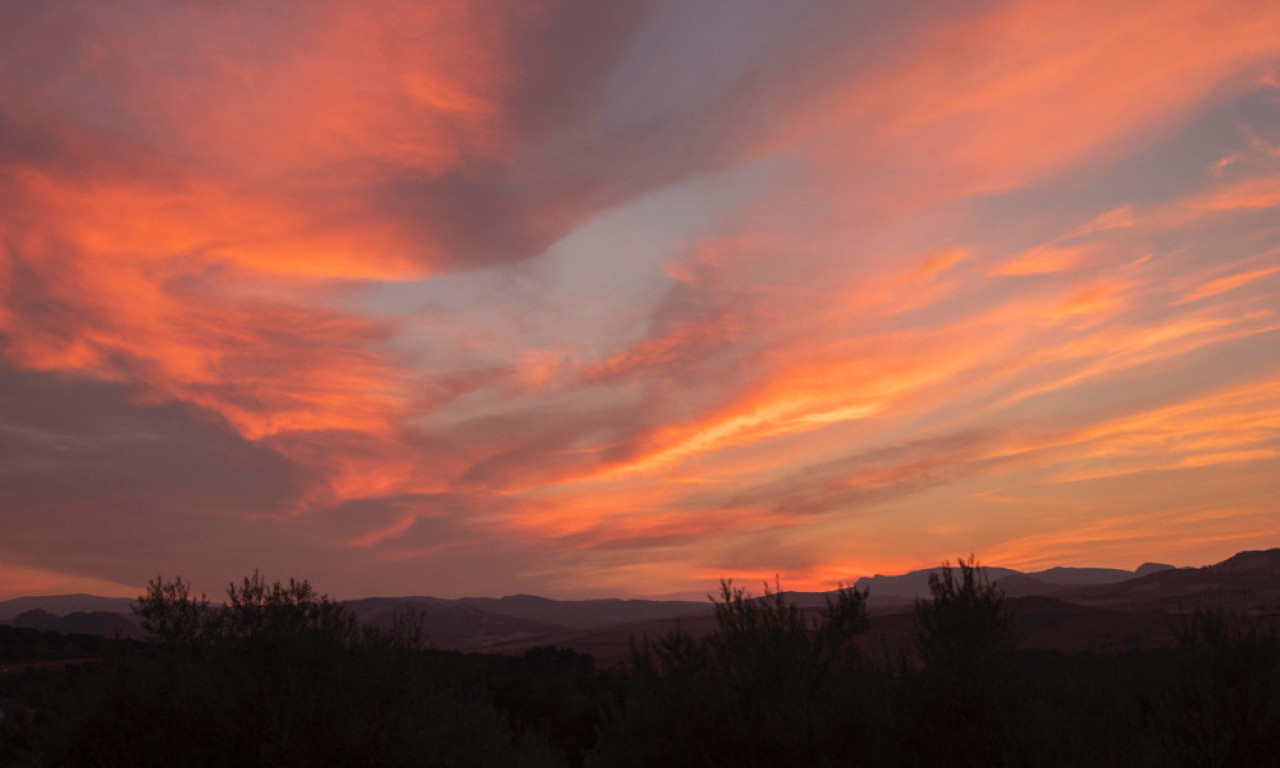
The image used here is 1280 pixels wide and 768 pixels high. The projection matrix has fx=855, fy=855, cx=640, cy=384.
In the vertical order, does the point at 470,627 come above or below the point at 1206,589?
below

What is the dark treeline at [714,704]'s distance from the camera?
14172 millimetres

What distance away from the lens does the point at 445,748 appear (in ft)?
50.1

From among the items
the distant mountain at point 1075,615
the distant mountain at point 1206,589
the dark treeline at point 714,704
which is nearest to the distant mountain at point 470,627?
the distant mountain at point 1075,615

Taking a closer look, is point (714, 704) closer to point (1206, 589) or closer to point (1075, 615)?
point (1075, 615)

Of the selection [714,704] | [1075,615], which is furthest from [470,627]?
[714,704]

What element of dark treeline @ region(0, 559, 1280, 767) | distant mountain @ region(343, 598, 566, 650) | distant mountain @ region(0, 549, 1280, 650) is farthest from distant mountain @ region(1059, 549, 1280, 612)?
distant mountain @ region(343, 598, 566, 650)

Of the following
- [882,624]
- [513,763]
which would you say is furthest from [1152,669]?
[882,624]

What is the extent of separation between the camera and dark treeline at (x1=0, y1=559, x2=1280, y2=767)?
14172 millimetres

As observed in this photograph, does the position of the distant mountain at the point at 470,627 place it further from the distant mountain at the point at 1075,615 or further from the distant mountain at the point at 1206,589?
the distant mountain at the point at 1206,589

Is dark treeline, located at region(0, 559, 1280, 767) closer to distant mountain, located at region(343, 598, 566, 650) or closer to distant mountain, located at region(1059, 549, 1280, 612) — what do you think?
distant mountain, located at region(1059, 549, 1280, 612)

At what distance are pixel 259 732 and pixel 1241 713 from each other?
17559 millimetres

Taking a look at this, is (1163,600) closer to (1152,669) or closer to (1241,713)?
(1152,669)

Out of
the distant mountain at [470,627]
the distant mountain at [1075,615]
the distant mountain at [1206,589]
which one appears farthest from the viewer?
the distant mountain at [470,627]

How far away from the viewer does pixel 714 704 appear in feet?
48.0
